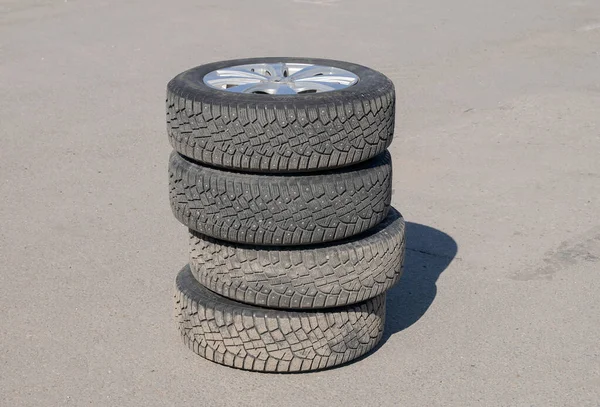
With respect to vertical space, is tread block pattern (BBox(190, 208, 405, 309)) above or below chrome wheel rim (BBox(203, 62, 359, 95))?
below

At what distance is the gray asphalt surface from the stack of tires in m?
0.21

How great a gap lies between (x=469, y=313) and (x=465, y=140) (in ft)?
11.3

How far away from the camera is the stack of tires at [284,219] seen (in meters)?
4.57

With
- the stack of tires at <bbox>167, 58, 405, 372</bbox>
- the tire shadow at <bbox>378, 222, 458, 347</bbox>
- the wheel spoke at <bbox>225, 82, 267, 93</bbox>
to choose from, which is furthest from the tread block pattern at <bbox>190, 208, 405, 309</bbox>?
the wheel spoke at <bbox>225, 82, 267, 93</bbox>

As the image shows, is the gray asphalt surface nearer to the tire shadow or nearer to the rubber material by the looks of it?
the tire shadow

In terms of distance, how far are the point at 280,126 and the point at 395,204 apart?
2868mm

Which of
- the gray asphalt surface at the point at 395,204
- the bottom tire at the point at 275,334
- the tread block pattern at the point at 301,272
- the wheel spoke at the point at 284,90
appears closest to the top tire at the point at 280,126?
the wheel spoke at the point at 284,90

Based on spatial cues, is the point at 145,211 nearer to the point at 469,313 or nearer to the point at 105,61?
the point at 469,313

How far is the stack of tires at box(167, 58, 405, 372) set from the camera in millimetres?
4566

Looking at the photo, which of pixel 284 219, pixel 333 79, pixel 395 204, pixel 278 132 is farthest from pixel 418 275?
pixel 278 132

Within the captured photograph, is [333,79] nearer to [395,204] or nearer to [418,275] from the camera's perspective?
[418,275]

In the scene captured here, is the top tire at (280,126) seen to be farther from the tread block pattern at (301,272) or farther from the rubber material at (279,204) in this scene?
the tread block pattern at (301,272)

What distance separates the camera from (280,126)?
4.51m

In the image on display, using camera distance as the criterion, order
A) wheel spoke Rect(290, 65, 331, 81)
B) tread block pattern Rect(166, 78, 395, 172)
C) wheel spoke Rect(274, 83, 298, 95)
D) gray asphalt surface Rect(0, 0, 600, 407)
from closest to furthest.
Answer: tread block pattern Rect(166, 78, 395, 172) → gray asphalt surface Rect(0, 0, 600, 407) → wheel spoke Rect(274, 83, 298, 95) → wheel spoke Rect(290, 65, 331, 81)
